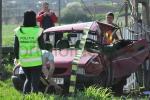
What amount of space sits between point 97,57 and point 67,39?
58.8 inches

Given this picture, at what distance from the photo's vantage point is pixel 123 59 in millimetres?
12820

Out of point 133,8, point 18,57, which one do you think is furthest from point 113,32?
point 18,57

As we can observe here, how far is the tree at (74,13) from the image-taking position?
21.8 metres

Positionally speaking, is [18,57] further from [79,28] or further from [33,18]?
[79,28]

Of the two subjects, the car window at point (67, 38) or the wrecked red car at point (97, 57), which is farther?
the car window at point (67, 38)

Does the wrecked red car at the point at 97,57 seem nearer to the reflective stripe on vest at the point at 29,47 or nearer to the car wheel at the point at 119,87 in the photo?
the car wheel at the point at 119,87

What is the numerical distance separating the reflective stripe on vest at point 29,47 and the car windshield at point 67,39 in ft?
8.00

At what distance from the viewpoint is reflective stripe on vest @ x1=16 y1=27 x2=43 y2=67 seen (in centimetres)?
1061

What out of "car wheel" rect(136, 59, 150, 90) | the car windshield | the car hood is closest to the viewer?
A: the car hood

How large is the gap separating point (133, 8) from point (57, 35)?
7.01 ft

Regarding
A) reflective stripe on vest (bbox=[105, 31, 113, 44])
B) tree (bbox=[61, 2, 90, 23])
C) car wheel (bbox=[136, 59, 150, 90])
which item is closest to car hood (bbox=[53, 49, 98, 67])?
reflective stripe on vest (bbox=[105, 31, 113, 44])

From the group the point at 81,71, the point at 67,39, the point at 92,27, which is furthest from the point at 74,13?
the point at 81,71

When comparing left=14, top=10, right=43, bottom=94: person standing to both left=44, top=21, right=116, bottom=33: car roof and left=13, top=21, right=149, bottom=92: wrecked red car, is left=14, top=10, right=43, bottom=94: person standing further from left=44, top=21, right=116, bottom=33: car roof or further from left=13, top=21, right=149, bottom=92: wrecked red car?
left=44, top=21, right=116, bottom=33: car roof

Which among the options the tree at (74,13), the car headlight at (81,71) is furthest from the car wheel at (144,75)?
the tree at (74,13)
